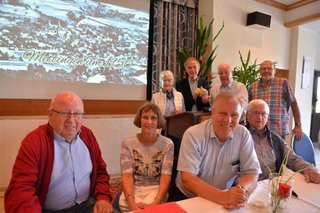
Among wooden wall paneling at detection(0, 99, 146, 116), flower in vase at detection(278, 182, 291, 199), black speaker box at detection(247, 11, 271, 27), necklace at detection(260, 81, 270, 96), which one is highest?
black speaker box at detection(247, 11, 271, 27)

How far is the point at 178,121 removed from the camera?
2430mm

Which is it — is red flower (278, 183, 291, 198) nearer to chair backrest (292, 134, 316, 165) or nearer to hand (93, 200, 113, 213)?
hand (93, 200, 113, 213)

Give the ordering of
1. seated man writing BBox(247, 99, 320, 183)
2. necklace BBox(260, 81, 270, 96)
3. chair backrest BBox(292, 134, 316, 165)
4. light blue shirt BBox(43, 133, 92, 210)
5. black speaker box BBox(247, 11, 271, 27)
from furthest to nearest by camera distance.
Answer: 1. black speaker box BBox(247, 11, 271, 27)
2. necklace BBox(260, 81, 270, 96)
3. chair backrest BBox(292, 134, 316, 165)
4. seated man writing BBox(247, 99, 320, 183)
5. light blue shirt BBox(43, 133, 92, 210)

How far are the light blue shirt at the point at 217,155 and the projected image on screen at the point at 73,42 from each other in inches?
95.7

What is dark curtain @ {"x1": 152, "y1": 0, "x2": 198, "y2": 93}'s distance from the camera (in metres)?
3.92

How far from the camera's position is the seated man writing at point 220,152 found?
1456 mm

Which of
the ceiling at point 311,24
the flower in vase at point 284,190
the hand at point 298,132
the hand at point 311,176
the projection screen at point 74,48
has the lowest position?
the hand at point 311,176

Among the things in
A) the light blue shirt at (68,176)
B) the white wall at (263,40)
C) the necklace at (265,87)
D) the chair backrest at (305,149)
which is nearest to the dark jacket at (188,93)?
the necklace at (265,87)

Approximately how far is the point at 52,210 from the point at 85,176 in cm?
27

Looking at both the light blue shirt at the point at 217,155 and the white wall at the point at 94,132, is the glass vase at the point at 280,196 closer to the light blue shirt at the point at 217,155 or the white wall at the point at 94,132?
the light blue shirt at the point at 217,155

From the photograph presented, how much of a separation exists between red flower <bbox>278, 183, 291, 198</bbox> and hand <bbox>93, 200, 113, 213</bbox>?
1.00 metres

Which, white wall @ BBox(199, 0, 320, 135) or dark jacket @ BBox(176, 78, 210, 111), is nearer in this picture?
dark jacket @ BBox(176, 78, 210, 111)

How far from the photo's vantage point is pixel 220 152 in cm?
151

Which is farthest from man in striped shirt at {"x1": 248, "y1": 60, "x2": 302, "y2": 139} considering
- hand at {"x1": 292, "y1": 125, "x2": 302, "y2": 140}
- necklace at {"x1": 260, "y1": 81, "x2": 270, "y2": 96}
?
hand at {"x1": 292, "y1": 125, "x2": 302, "y2": 140}
